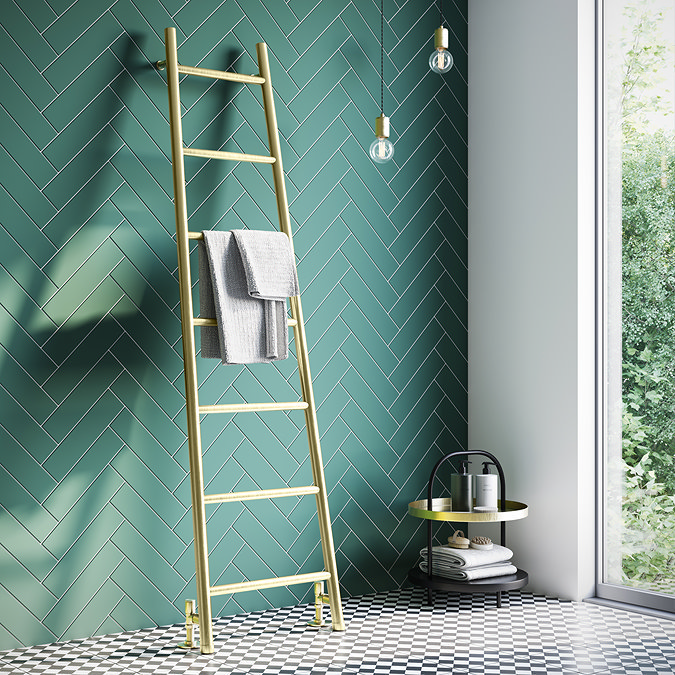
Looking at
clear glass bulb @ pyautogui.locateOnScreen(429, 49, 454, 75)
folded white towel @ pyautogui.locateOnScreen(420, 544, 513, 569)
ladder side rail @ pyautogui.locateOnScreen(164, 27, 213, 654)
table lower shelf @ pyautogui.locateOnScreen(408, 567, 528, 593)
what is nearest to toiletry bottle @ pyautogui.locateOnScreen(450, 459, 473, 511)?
folded white towel @ pyautogui.locateOnScreen(420, 544, 513, 569)

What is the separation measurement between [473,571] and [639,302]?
3.58 ft

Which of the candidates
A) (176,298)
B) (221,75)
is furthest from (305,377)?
(221,75)

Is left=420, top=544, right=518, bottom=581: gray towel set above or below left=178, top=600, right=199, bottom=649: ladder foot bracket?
above

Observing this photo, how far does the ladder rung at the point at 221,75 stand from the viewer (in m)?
2.72

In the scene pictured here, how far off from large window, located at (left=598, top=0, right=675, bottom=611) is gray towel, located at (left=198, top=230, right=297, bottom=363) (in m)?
1.25

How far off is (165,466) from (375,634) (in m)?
0.83

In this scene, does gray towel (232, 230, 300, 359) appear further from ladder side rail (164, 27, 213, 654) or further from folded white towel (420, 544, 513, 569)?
folded white towel (420, 544, 513, 569)

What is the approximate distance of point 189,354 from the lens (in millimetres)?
2551

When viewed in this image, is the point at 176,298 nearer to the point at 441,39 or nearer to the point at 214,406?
the point at 214,406

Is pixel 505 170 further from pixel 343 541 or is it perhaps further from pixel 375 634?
pixel 375 634

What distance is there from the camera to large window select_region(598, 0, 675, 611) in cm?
290

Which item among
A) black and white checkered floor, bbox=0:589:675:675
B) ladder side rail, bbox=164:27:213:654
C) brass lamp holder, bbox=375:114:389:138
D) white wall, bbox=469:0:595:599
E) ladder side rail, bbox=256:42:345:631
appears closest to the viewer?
black and white checkered floor, bbox=0:589:675:675

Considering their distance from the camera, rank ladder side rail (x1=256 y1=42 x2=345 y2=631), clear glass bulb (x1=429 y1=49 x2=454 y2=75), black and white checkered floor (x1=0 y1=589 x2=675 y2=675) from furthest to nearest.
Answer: clear glass bulb (x1=429 y1=49 x2=454 y2=75) < ladder side rail (x1=256 y1=42 x2=345 y2=631) < black and white checkered floor (x1=0 y1=589 x2=675 y2=675)

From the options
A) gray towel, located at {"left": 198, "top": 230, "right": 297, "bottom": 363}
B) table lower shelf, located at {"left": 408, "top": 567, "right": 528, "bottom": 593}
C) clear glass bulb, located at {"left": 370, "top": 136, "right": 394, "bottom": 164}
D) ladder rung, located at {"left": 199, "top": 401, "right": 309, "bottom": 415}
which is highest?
clear glass bulb, located at {"left": 370, "top": 136, "right": 394, "bottom": 164}
